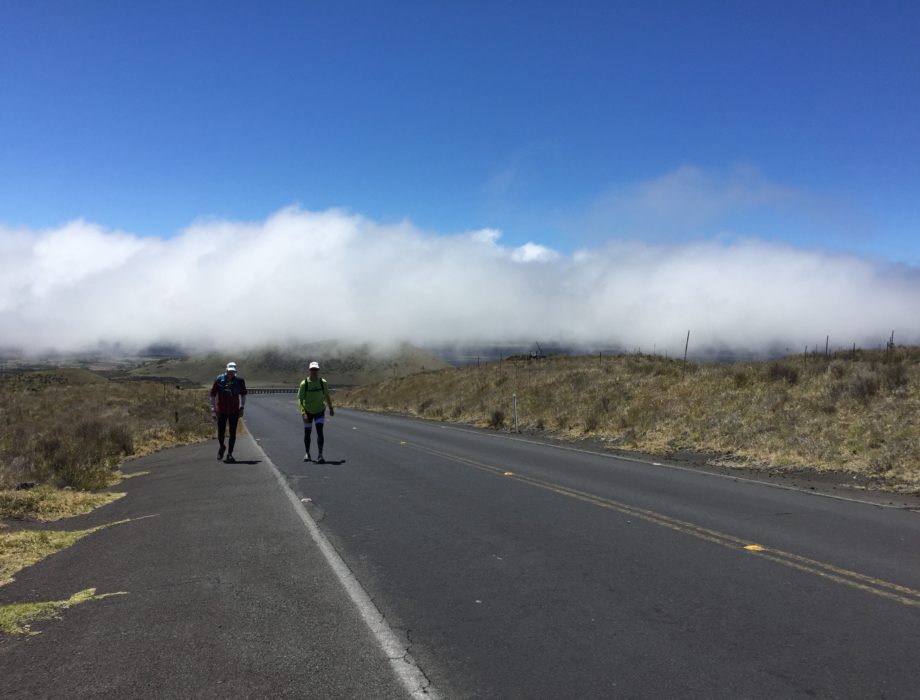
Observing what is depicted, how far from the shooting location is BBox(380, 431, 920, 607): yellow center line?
558cm

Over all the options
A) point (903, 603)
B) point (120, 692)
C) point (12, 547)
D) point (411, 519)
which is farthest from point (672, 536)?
point (12, 547)

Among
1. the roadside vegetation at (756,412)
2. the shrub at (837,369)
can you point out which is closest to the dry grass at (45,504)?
the roadside vegetation at (756,412)

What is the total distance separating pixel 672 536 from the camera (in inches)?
296

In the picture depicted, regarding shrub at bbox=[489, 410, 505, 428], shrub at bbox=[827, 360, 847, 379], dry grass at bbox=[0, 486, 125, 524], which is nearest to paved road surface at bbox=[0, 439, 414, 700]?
dry grass at bbox=[0, 486, 125, 524]

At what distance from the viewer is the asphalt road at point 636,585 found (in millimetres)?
4086

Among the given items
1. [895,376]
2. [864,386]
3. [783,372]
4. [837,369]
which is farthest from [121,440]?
[837,369]

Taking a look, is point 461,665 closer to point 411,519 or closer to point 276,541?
point 276,541

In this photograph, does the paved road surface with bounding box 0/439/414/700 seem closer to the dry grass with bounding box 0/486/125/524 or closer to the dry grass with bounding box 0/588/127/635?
the dry grass with bounding box 0/588/127/635

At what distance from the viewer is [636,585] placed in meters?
5.75

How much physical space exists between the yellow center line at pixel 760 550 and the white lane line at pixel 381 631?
389 centimetres

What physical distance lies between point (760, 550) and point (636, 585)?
6.41 ft

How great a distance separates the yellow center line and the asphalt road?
0.10 feet

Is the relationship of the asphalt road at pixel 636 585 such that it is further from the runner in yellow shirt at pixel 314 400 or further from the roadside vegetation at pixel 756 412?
the roadside vegetation at pixel 756 412

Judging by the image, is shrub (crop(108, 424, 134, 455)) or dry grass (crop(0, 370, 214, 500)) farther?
shrub (crop(108, 424, 134, 455))
